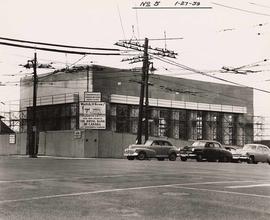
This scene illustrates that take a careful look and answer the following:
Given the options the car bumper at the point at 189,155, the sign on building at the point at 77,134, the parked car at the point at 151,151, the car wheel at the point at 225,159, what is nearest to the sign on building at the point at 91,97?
the sign on building at the point at 77,134

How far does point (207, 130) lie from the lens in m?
62.5

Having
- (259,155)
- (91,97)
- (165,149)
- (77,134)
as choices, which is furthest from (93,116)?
(259,155)

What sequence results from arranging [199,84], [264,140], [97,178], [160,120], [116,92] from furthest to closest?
[264,140] < [199,84] < [160,120] < [116,92] < [97,178]

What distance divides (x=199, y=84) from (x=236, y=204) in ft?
170

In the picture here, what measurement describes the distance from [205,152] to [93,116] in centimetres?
1417

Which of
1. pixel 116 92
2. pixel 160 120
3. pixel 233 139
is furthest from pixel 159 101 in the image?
pixel 233 139

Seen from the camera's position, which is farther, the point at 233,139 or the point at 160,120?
the point at 233,139

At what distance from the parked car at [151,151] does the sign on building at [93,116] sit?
10.8 metres

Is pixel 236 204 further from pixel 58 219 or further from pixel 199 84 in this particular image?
pixel 199 84

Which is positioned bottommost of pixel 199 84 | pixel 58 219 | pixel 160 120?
pixel 58 219

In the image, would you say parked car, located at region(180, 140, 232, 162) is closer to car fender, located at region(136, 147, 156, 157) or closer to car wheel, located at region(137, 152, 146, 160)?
car fender, located at region(136, 147, 156, 157)

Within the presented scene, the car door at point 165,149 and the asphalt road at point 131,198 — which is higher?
the car door at point 165,149

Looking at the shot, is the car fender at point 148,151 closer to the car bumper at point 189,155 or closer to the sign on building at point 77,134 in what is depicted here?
the car bumper at point 189,155

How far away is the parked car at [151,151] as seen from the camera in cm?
3575
